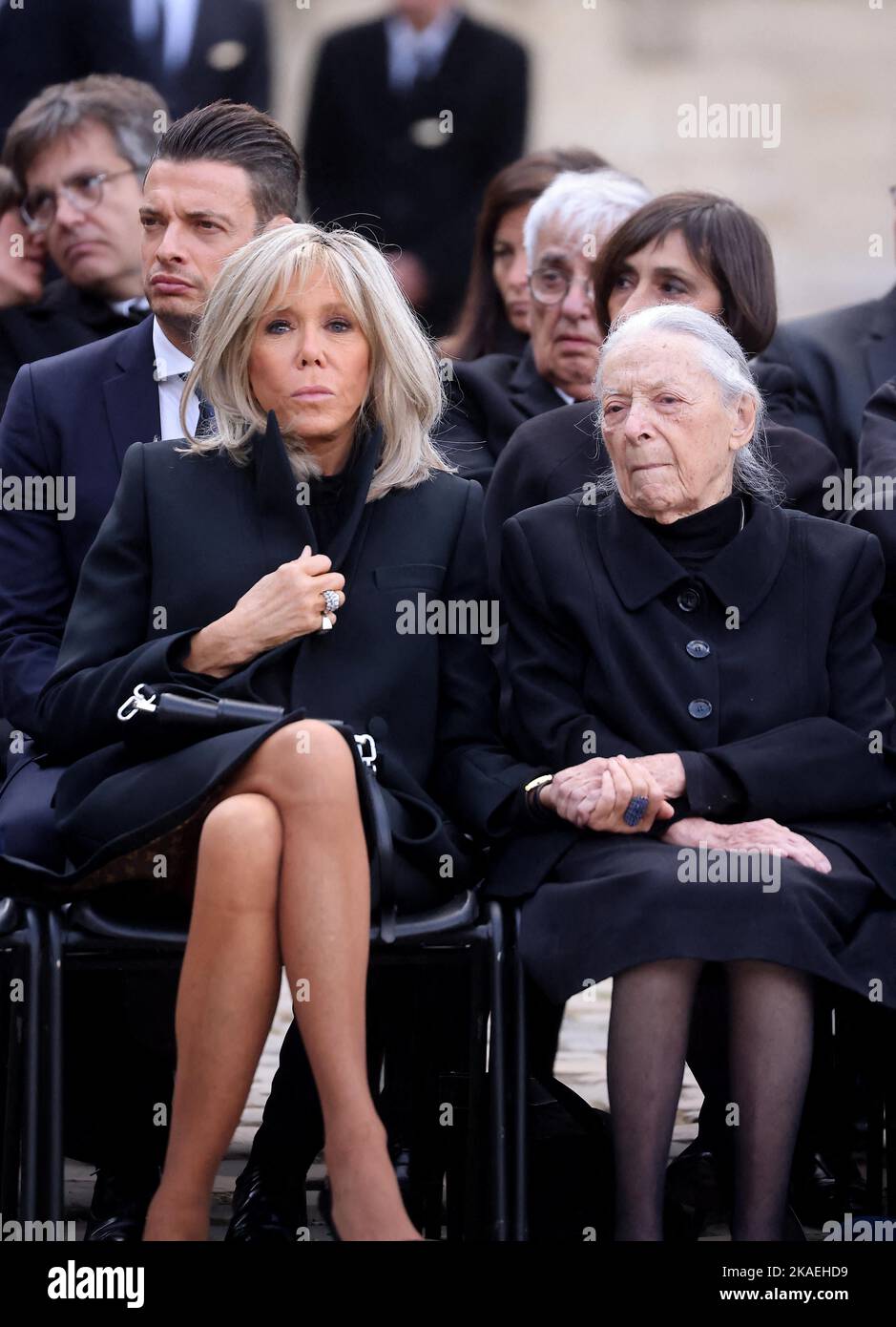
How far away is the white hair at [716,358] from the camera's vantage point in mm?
3994

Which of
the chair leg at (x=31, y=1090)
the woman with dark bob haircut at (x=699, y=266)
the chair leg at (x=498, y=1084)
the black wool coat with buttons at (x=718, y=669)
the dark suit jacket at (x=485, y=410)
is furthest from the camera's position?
the dark suit jacket at (x=485, y=410)

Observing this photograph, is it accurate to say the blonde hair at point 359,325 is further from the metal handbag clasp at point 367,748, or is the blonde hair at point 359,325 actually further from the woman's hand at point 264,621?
the metal handbag clasp at point 367,748

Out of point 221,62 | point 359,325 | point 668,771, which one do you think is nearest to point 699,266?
point 359,325

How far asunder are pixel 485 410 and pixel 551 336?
0.79 ft

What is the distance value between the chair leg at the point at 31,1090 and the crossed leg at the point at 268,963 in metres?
0.22

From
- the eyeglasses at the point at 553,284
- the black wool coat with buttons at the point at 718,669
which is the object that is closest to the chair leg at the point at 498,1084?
the black wool coat with buttons at the point at 718,669

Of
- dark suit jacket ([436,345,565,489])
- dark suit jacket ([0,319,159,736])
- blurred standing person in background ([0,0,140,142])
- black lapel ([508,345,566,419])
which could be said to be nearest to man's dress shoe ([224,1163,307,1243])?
dark suit jacket ([0,319,159,736])

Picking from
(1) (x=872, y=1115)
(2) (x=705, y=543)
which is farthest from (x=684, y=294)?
(1) (x=872, y=1115)

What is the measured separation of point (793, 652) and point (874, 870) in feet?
1.42

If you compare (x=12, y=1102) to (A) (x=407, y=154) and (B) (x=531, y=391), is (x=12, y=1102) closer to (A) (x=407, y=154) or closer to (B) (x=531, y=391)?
(B) (x=531, y=391)

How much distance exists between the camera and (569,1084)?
543cm

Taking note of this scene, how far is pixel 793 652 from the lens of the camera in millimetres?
3904
